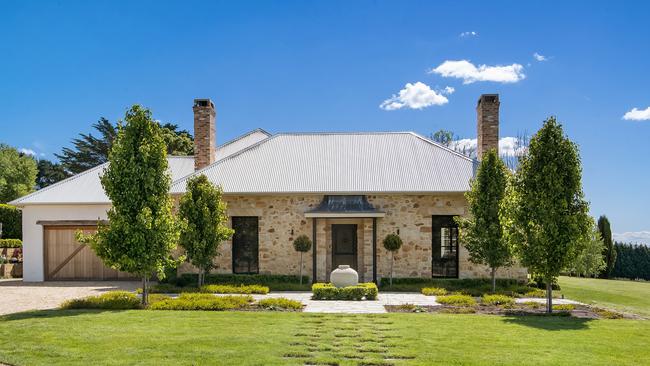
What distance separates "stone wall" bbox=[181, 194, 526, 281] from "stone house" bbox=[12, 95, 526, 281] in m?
0.04

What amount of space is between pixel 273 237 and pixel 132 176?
22.5 ft

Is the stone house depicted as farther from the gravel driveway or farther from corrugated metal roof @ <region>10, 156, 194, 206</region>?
the gravel driveway

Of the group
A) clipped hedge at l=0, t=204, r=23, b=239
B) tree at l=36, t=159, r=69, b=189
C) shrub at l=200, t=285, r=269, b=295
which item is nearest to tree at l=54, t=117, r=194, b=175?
tree at l=36, t=159, r=69, b=189

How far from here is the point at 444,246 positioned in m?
18.4

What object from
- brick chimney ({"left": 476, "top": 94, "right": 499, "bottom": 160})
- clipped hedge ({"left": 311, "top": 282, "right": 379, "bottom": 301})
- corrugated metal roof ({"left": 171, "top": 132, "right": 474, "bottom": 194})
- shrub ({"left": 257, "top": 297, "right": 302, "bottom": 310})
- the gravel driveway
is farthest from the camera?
brick chimney ({"left": 476, "top": 94, "right": 499, "bottom": 160})

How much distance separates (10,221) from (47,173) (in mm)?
27791

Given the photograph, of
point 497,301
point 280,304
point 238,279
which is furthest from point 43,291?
point 497,301

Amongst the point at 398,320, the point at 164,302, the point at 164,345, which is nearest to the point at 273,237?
the point at 164,302

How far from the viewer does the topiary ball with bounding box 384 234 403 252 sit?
58.2ft

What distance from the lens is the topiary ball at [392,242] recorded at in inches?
699

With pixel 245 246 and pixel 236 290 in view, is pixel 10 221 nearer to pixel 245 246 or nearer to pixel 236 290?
pixel 245 246

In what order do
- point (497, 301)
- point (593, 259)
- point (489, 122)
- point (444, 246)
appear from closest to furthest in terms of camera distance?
point (497, 301) < point (444, 246) < point (489, 122) < point (593, 259)

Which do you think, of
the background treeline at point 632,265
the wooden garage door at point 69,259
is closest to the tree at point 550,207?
the wooden garage door at point 69,259

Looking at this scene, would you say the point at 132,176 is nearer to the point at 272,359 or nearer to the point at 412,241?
the point at 272,359
